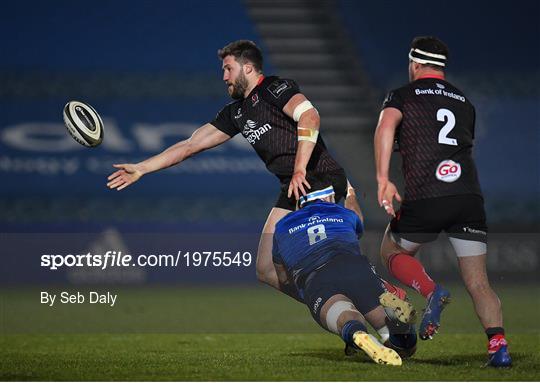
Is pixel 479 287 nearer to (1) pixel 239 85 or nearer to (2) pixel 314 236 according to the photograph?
(2) pixel 314 236

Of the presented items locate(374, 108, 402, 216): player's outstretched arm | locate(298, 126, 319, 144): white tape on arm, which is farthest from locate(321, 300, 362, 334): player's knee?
locate(298, 126, 319, 144): white tape on arm

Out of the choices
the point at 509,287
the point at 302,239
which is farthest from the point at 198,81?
the point at 302,239

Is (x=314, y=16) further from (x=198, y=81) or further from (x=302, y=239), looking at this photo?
(x=302, y=239)

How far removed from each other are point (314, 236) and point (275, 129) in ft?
2.68

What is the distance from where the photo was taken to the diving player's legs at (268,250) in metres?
6.86

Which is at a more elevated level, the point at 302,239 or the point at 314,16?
the point at 314,16

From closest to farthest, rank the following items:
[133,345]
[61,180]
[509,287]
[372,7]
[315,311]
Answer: [315,311] → [133,345] → [509,287] → [61,180] → [372,7]

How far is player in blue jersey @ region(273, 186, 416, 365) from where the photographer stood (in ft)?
20.0

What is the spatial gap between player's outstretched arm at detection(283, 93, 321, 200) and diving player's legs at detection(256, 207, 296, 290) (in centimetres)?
29

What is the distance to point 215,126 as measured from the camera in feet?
23.8

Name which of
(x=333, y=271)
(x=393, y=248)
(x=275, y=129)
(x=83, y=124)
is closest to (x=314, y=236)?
(x=333, y=271)

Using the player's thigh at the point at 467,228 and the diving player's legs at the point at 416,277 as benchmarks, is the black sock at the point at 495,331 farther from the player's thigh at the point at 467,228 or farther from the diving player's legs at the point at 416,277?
the player's thigh at the point at 467,228

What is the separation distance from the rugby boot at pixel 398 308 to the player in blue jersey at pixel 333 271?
3.3 inches

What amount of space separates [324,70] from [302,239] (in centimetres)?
1010
